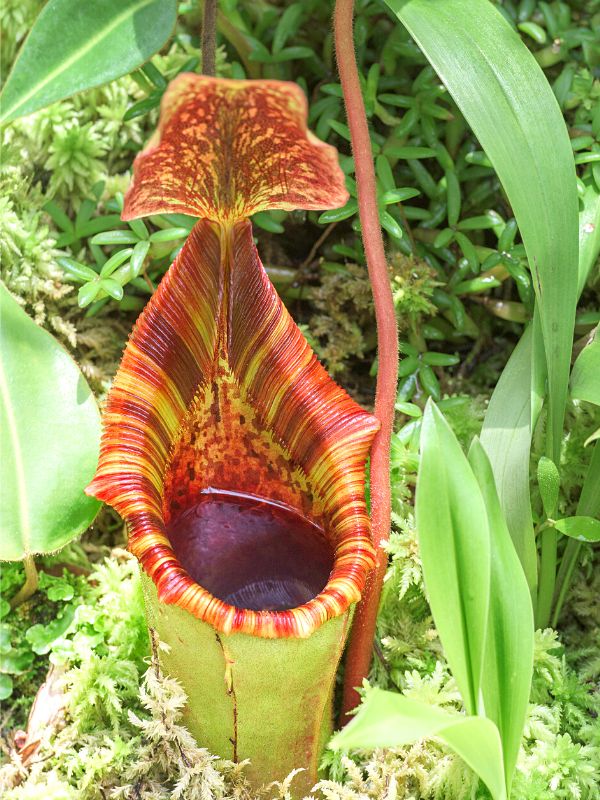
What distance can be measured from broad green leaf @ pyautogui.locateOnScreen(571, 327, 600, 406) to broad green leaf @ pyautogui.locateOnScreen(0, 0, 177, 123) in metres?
0.90

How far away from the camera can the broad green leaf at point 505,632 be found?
115 centimetres

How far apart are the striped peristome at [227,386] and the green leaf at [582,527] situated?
0.36m

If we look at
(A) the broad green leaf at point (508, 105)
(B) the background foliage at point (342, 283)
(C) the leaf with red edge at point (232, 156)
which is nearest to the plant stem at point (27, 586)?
(B) the background foliage at point (342, 283)

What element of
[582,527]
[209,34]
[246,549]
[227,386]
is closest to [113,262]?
[227,386]

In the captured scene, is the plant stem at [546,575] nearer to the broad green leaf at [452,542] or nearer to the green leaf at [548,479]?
the green leaf at [548,479]

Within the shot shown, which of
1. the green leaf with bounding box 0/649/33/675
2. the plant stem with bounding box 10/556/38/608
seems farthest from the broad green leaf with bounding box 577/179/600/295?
the green leaf with bounding box 0/649/33/675

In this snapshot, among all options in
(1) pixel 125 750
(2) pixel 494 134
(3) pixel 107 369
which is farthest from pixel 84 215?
(1) pixel 125 750

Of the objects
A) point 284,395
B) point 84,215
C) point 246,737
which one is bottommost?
point 246,737

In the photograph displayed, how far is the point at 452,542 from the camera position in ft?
3.59

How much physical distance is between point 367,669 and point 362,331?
2.70 feet

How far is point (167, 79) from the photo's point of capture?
1.78 metres

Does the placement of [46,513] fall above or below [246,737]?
above

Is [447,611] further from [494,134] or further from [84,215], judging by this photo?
[84,215]

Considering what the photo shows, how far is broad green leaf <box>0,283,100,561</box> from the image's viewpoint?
1.42 m
